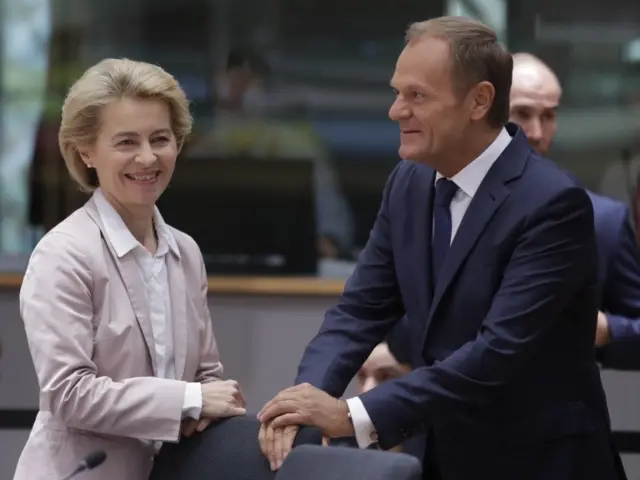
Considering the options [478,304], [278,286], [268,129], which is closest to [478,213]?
[478,304]

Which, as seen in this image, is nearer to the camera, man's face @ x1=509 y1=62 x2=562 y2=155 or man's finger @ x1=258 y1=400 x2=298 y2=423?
man's finger @ x1=258 y1=400 x2=298 y2=423

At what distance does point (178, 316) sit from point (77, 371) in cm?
25

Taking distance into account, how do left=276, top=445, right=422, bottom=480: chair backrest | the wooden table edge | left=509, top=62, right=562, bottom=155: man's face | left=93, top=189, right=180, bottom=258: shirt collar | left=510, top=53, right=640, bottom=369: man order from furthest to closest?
the wooden table edge, left=509, top=62, right=562, bottom=155: man's face, left=510, top=53, right=640, bottom=369: man, left=93, top=189, right=180, bottom=258: shirt collar, left=276, top=445, right=422, bottom=480: chair backrest

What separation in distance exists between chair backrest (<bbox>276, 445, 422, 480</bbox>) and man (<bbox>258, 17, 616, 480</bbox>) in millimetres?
116

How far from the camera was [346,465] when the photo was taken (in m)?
2.00

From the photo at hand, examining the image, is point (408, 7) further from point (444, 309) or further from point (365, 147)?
point (444, 309)

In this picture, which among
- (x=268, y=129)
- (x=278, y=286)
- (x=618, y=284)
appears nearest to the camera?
(x=618, y=284)

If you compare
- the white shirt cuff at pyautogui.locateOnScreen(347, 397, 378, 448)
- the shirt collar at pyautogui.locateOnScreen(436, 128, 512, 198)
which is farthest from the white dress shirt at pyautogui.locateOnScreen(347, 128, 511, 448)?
the white shirt cuff at pyautogui.locateOnScreen(347, 397, 378, 448)

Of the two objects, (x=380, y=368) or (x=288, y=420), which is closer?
(x=288, y=420)

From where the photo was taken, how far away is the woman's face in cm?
239

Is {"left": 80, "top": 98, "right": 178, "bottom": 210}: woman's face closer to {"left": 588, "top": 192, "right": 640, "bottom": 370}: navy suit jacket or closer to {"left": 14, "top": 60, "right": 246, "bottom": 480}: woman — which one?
{"left": 14, "top": 60, "right": 246, "bottom": 480}: woman

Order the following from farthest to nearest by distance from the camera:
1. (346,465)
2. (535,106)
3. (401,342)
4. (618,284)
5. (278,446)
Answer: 1. (535,106)
2. (401,342)
3. (618,284)
4. (278,446)
5. (346,465)

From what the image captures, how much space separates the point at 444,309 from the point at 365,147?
10.0 feet

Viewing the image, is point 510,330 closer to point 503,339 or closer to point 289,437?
point 503,339
